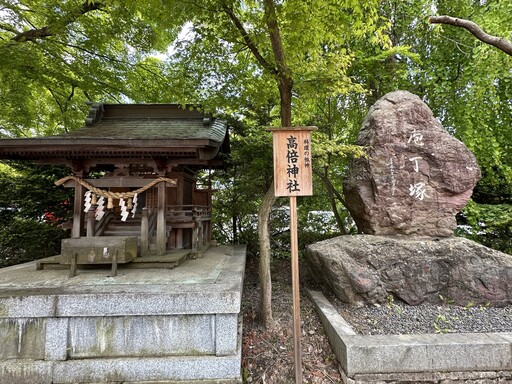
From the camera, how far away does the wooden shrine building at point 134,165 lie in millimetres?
5090

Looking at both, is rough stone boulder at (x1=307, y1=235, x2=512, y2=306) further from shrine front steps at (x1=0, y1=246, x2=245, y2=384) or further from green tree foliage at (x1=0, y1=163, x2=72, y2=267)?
green tree foliage at (x1=0, y1=163, x2=72, y2=267)

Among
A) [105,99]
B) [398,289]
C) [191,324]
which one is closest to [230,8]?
[191,324]

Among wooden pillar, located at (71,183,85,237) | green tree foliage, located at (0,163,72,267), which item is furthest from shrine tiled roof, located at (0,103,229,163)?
green tree foliage, located at (0,163,72,267)

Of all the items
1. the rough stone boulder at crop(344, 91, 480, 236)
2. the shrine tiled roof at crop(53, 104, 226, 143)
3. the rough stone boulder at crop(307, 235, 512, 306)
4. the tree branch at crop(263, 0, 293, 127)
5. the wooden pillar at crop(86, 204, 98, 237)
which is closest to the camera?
the tree branch at crop(263, 0, 293, 127)

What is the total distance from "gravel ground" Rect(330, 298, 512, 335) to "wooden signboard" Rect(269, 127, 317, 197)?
8.42ft

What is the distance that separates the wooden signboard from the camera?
3711 millimetres

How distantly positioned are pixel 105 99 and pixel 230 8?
869 centimetres

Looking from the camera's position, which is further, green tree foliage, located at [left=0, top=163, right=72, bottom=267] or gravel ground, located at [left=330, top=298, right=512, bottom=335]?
green tree foliage, located at [left=0, top=163, right=72, bottom=267]

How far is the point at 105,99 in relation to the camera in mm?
10711

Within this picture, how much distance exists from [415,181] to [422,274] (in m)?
1.89

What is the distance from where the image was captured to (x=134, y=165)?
6.18m

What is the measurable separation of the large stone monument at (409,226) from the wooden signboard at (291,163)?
6.93ft

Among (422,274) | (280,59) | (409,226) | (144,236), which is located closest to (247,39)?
(280,59)

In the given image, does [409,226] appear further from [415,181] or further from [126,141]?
Answer: [126,141]
